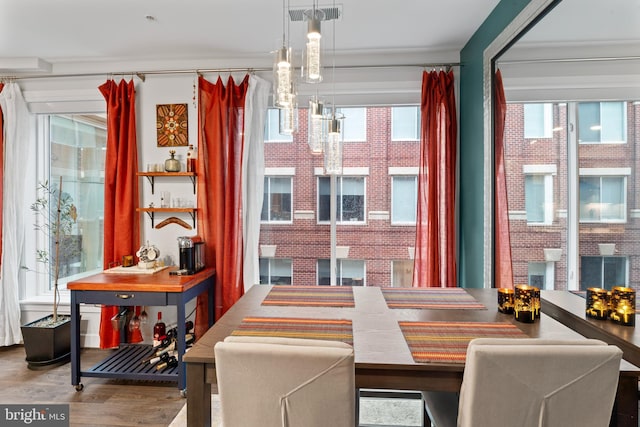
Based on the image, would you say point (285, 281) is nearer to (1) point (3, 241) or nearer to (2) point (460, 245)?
(2) point (460, 245)

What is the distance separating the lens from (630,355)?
118 cm

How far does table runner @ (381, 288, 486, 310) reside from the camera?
1.75m

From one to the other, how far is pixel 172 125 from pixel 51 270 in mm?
1844

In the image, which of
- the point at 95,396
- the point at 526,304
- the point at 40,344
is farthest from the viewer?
the point at 40,344

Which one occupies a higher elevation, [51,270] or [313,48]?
[313,48]

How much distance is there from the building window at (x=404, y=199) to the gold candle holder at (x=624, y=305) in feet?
6.38

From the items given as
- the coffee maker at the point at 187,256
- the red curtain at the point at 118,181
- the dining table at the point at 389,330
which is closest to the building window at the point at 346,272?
the coffee maker at the point at 187,256

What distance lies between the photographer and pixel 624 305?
51.5 inches

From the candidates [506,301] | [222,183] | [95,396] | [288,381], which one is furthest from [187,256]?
[506,301]

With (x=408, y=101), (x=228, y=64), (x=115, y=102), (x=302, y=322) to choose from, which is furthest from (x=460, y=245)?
(x=115, y=102)

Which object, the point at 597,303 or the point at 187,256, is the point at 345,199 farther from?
the point at 597,303

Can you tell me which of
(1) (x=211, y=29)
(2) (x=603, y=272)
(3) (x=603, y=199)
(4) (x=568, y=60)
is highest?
(1) (x=211, y=29)

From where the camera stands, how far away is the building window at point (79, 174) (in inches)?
140

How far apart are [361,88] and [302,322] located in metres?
2.29
